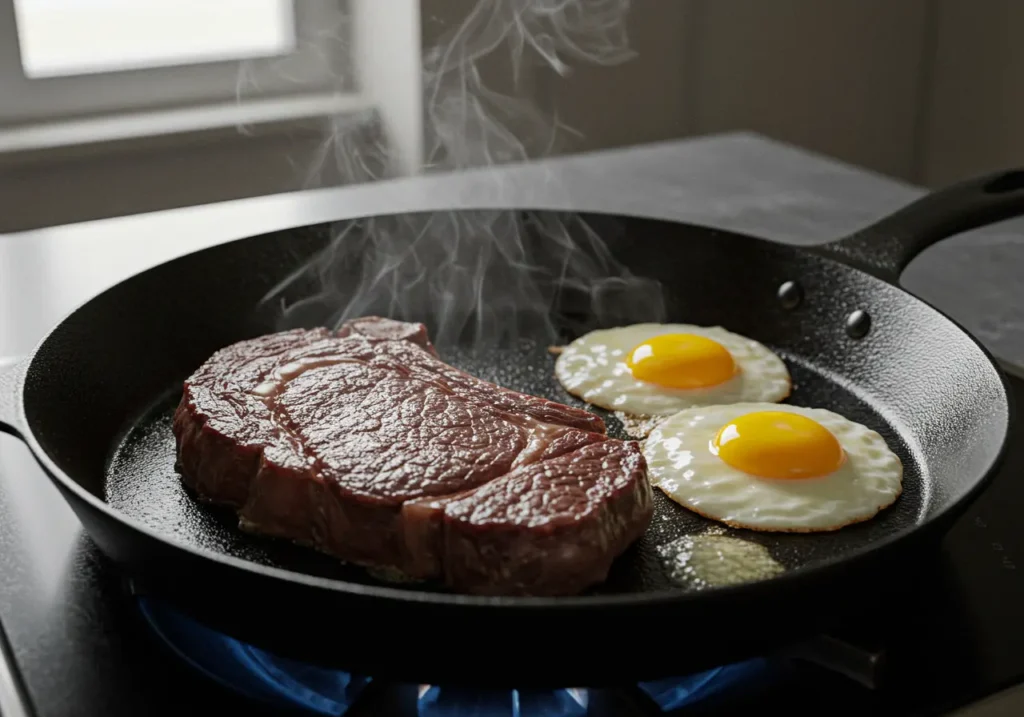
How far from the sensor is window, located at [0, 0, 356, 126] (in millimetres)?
3969

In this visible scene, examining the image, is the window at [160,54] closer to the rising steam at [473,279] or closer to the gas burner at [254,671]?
the rising steam at [473,279]

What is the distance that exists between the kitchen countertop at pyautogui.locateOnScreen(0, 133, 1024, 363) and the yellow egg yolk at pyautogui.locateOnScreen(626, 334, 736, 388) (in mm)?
557

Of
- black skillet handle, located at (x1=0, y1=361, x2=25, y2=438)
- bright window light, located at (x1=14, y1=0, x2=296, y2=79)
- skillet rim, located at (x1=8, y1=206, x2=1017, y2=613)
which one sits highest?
bright window light, located at (x1=14, y1=0, x2=296, y2=79)

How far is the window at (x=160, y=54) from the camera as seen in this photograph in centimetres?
397

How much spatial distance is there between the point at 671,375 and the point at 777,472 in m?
0.33

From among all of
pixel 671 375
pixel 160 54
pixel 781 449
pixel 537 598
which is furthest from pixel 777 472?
pixel 160 54

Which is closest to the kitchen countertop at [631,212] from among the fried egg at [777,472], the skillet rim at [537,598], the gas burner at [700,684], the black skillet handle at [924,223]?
the black skillet handle at [924,223]

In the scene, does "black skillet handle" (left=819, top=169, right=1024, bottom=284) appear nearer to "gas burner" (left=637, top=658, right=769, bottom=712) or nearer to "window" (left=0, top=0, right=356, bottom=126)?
"gas burner" (left=637, top=658, right=769, bottom=712)

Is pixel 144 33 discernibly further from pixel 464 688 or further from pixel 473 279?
pixel 464 688

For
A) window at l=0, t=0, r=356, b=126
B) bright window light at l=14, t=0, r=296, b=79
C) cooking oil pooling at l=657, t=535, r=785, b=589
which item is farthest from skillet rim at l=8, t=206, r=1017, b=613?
bright window light at l=14, t=0, r=296, b=79

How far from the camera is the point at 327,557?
1280 mm

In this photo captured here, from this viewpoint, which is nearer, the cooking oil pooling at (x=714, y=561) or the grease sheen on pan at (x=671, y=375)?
the cooking oil pooling at (x=714, y=561)

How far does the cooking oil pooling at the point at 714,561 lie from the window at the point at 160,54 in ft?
11.2

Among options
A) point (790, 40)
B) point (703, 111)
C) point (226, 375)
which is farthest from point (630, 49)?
point (226, 375)
